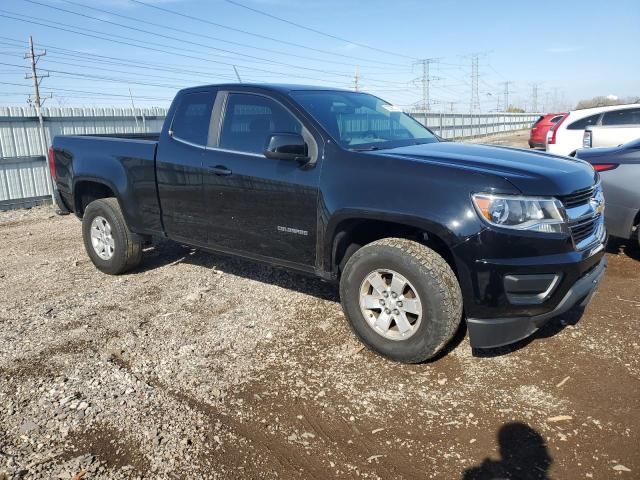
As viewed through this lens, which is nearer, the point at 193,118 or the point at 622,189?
the point at 193,118

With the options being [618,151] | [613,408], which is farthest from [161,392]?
[618,151]

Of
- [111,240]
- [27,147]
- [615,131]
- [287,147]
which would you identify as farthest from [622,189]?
[27,147]

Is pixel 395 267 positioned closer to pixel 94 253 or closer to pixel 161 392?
pixel 161 392

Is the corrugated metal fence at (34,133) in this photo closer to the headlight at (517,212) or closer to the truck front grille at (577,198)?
the headlight at (517,212)

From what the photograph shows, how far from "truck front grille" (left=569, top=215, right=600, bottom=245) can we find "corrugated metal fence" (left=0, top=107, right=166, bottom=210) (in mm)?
10928

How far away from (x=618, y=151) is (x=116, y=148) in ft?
17.3

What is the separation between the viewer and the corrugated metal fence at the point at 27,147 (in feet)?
35.3

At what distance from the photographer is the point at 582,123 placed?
463 inches

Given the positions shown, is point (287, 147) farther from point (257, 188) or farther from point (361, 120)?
point (361, 120)

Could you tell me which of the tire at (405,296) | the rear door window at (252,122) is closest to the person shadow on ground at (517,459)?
the tire at (405,296)

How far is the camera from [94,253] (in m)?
5.79

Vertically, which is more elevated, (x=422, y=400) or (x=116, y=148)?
(x=116, y=148)

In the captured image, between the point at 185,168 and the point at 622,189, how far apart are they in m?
4.43

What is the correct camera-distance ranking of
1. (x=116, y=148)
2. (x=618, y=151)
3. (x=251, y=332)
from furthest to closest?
1. (x=618, y=151)
2. (x=116, y=148)
3. (x=251, y=332)
